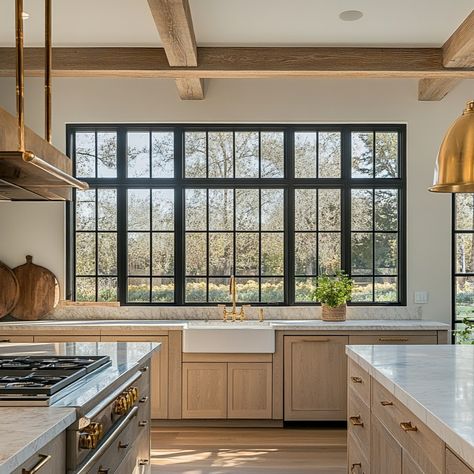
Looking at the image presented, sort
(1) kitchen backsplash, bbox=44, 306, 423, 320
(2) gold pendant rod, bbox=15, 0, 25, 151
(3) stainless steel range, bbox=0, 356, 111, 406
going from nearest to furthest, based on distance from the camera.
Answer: (3) stainless steel range, bbox=0, 356, 111, 406
(2) gold pendant rod, bbox=15, 0, 25, 151
(1) kitchen backsplash, bbox=44, 306, 423, 320

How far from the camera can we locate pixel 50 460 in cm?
174

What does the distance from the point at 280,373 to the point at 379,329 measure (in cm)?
90

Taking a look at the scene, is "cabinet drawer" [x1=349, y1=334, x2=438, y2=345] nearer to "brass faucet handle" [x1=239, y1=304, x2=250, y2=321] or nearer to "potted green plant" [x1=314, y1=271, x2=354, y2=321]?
"potted green plant" [x1=314, y1=271, x2=354, y2=321]

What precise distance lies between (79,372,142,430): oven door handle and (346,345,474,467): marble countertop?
1.04 m

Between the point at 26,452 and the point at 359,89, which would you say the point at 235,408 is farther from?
the point at 26,452

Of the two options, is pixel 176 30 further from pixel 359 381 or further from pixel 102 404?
pixel 102 404

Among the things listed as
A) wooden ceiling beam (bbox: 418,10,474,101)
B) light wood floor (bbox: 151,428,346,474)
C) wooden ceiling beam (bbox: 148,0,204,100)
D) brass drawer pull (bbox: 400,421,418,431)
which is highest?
wooden ceiling beam (bbox: 418,10,474,101)

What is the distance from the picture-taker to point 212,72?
475cm

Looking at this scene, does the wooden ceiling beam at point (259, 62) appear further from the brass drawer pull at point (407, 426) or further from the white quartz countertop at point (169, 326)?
the brass drawer pull at point (407, 426)

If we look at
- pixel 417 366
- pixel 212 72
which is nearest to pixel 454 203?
pixel 212 72

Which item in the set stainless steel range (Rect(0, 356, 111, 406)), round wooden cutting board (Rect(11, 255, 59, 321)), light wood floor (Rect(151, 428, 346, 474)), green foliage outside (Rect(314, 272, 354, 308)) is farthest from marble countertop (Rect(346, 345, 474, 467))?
round wooden cutting board (Rect(11, 255, 59, 321))

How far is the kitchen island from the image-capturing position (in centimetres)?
162

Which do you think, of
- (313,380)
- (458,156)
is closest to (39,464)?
(458,156)

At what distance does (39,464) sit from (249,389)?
3751 millimetres
